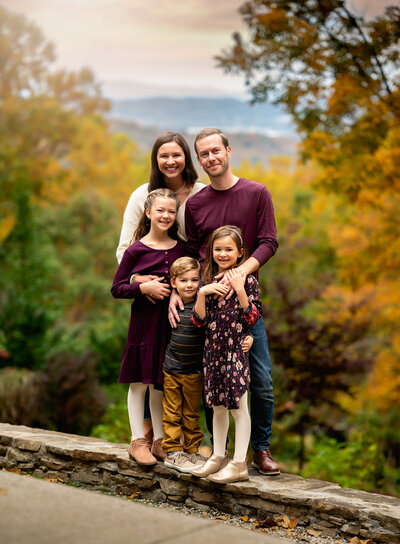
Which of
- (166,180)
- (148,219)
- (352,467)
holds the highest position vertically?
(166,180)

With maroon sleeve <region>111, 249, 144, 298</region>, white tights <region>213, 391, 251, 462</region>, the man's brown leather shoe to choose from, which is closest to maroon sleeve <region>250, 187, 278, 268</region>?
maroon sleeve <region>111, 249, 144, 298</region>

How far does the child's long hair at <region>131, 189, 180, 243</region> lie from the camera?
13.2 ft

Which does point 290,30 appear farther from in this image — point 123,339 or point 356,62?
point 123,339

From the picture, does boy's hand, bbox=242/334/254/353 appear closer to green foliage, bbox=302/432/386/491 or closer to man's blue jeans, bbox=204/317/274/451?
man's blue jeans, bbox=204/317/274/451

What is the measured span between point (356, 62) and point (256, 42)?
54.9 inches

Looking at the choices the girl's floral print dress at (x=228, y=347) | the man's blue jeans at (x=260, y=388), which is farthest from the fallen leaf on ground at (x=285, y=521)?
the girl's floral print dress at (x=228, y=347)

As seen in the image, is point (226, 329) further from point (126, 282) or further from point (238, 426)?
point (126, 282)

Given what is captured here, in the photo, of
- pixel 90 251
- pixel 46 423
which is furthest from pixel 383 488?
pixel 90 251

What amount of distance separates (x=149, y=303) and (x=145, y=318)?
0.10 metres

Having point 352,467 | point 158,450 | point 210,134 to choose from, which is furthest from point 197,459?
point 352,467

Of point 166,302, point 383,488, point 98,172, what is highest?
point 98,172

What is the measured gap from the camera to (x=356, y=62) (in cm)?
808

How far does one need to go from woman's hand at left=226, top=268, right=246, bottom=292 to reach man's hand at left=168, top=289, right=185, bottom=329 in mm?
428

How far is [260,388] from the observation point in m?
4.04
